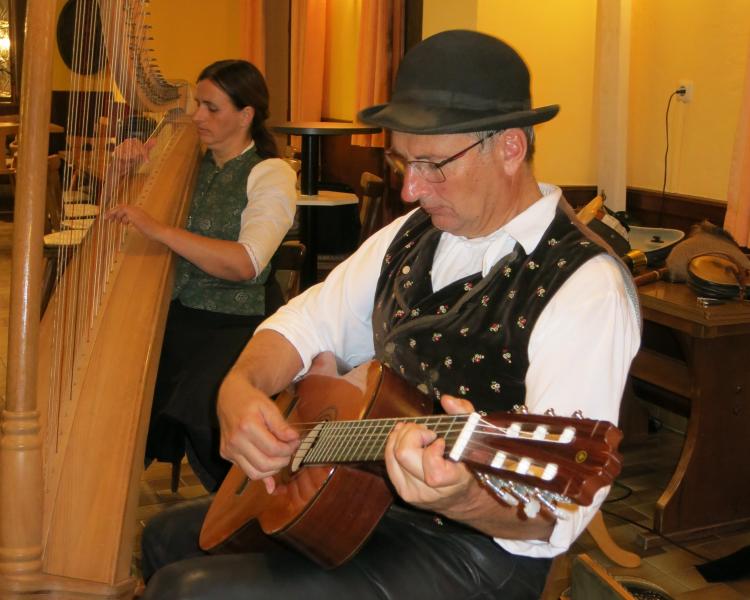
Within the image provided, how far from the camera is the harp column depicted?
110cm

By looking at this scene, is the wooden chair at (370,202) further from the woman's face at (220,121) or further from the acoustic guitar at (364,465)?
the acoustic guitar at (364,465)

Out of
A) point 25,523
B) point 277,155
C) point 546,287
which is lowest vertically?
Result: point 25,523

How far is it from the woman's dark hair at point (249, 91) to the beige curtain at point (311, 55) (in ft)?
14.0

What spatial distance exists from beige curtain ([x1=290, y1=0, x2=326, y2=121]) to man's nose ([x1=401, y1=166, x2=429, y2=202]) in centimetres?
578

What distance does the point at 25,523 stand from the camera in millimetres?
1167

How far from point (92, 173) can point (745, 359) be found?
1900mm

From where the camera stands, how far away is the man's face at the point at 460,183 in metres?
1.47

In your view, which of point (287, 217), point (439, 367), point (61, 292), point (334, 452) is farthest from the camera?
point (287, 217)

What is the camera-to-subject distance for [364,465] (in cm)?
131

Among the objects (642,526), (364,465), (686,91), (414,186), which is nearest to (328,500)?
(364,465)

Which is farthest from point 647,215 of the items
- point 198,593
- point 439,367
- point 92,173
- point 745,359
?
point 198,593

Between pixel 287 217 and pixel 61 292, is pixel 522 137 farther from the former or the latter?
pixel 287 217

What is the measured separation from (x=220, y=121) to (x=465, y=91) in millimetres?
1532

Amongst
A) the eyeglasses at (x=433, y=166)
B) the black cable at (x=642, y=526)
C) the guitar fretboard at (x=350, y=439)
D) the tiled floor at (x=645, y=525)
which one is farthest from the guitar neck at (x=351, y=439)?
the black cable at (x=642, y=526)
